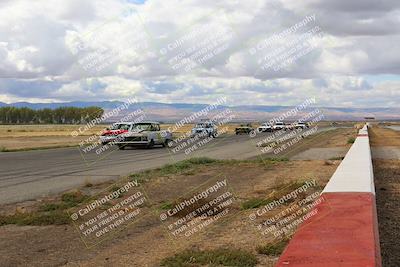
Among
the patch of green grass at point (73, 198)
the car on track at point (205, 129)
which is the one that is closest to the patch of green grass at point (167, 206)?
the patch of green grass at point (73, 198)

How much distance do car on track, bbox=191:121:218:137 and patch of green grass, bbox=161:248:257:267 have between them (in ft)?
153

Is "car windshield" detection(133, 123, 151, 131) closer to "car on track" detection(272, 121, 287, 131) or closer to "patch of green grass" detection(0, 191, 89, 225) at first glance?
"patch of green grass" detection(0, 191, 89, 225)

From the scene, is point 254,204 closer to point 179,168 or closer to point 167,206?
point 167,206

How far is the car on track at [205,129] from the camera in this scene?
53466mm

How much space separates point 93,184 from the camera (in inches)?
565

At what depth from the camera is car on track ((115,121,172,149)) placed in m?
32.9

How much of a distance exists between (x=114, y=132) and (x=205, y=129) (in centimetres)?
1623

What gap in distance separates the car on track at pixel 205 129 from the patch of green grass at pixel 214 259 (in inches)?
1840

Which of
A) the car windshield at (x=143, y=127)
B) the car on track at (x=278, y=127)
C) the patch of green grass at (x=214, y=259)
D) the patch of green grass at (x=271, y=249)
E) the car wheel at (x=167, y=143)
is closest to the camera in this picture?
the patch of green grass at (x=214, y=259)

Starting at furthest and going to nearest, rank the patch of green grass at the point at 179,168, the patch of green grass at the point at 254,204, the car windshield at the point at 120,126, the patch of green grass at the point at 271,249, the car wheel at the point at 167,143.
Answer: the car windshield at the point at 120,126, the car wheel at the point at 167,143, the patch of green grass at the point at 179,168, the patch of green grass at the point at 254,204, the patch of green grass at the point at 271,249

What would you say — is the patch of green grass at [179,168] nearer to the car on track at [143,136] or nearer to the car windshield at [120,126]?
the car on track at [143,136]

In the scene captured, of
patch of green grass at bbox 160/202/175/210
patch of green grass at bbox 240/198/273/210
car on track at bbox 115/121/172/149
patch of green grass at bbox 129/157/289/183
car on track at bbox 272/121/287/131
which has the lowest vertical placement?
car on track at bbox 272/121/287/131

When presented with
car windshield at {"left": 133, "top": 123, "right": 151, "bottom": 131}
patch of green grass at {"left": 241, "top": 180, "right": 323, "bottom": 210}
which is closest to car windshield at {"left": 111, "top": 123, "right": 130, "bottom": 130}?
car windshield at {"left": 133, "top": 123, "right": 151, "bottom": 131}

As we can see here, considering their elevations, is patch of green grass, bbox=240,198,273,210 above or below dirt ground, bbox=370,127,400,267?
above
